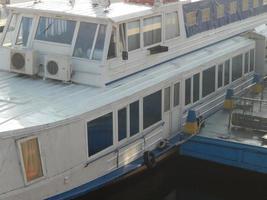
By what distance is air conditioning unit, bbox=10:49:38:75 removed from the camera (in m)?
9.87

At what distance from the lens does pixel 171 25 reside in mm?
11188

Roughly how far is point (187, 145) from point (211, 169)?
3.73ft

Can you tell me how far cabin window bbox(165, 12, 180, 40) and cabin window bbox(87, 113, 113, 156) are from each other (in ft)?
9.41

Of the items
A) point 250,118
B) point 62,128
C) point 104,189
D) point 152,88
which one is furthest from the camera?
point 250,118

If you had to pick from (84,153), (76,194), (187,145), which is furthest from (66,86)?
(187,145)

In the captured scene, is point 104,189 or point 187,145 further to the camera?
point 187,145

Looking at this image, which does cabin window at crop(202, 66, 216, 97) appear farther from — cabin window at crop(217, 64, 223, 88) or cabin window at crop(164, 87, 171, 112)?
cabin window at crop(164, 87, 171, 112)

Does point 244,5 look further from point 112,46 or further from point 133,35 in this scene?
point 112,46

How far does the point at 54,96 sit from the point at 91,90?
0.72 meters

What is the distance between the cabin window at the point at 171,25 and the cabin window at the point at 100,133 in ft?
9.41

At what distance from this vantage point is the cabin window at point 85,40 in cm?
970

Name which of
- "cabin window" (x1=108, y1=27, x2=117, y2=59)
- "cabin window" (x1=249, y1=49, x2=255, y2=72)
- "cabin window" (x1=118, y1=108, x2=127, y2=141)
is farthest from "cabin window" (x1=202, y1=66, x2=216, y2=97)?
"cabin window" (x1=118, y1=108, x2=127, y2=141)

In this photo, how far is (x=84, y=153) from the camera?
28.2 feet

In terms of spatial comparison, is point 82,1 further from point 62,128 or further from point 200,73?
point 62,128
